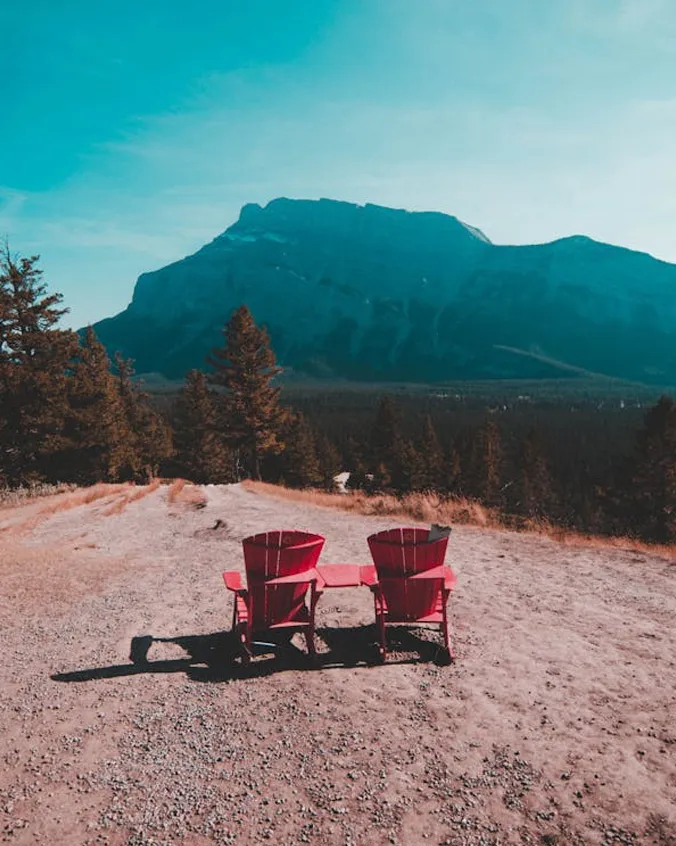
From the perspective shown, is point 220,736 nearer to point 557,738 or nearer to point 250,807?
point 250,807

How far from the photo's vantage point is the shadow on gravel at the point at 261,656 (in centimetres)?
668

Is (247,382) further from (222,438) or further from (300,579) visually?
(300,579)

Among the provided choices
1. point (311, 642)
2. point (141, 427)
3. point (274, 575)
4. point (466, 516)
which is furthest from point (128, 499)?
point (141, 427)

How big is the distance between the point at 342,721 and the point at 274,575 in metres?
2.11

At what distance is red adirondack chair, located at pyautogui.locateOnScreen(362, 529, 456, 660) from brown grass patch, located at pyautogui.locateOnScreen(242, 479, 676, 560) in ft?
25.9

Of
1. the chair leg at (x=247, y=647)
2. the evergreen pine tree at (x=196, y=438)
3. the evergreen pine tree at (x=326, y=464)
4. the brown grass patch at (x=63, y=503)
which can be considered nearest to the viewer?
the chair leg at (x=247, y=647)

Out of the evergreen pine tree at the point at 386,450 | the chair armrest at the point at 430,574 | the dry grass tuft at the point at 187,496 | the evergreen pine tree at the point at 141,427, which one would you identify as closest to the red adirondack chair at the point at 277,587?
the chair armrest at the point at 430,574

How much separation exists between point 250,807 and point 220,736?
1.11 meters

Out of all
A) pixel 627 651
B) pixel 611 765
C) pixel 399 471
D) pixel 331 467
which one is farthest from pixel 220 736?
pixel 331 467

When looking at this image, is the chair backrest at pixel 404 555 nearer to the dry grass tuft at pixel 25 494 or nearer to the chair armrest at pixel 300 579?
the chair armrest at pixel 300 579

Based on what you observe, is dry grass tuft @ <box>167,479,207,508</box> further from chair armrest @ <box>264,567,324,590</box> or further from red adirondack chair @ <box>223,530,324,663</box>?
chair armrest @ <box>264,567,324,590</box>

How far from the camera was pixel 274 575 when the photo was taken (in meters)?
7.11

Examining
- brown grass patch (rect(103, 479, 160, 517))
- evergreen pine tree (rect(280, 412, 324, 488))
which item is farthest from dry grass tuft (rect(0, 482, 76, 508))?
evergreen pine tree (rect(280, 412, 324, 488))

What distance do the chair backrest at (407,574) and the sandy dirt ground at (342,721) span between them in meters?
0.57
